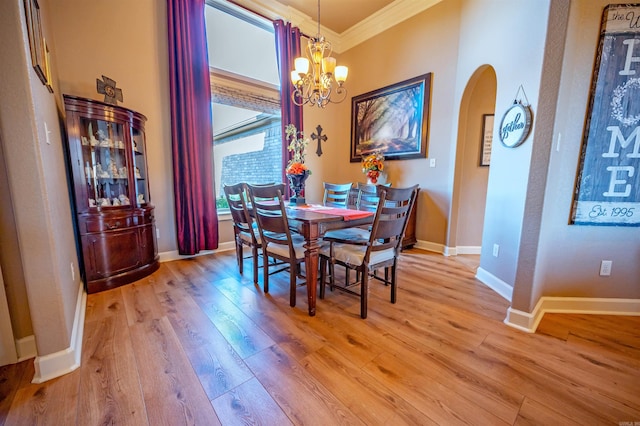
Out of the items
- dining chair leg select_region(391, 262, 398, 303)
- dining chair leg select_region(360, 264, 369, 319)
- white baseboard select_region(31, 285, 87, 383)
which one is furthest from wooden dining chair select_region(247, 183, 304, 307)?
white baseboard select_region(31, 285, 87, 383)

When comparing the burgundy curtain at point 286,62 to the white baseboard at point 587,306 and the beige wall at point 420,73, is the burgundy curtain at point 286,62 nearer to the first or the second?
the beige wall at point 420,73

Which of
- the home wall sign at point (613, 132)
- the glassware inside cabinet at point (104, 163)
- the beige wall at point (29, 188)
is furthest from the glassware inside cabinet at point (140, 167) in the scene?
the home wall sign at point (613, 132)

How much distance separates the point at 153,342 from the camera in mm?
1583

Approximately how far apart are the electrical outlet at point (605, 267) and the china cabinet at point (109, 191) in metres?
4.11

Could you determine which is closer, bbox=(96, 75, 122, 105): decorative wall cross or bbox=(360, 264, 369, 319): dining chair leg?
bbox=(360, 264, 369, 319): dining chair leg

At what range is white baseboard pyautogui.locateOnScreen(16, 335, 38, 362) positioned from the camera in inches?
56.7

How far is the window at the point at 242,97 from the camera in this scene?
3.36 metres

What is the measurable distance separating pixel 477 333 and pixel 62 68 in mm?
4198

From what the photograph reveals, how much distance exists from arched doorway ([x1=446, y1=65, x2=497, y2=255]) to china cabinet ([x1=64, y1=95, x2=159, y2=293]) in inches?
147

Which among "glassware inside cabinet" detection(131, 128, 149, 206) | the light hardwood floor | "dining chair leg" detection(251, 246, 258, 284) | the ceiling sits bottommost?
the light hardwood floor

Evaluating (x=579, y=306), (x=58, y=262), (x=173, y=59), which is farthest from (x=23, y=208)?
(x=579, y=306)

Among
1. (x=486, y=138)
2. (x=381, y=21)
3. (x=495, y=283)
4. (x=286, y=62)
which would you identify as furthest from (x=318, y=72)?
(x=495, y=283)

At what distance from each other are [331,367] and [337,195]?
1.95 metres

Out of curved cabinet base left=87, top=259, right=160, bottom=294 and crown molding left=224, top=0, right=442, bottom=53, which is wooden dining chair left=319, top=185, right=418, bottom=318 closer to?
curved cabinet base left=87, top=259, right=160, bottom=294
